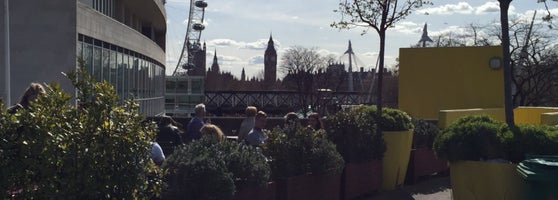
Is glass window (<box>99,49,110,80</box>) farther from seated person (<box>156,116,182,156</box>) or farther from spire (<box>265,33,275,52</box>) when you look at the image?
spire (<box>265,33,275,52</box>)

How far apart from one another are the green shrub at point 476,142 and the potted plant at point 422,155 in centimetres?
384

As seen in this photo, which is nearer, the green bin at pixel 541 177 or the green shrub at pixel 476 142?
the green bin at pixel 541 177

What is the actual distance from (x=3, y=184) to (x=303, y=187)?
4559 mm

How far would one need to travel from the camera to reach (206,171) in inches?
223

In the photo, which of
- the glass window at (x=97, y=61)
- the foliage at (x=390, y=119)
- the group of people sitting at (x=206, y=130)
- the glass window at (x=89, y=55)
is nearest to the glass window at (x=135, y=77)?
the glass window at (x=97, y=61)

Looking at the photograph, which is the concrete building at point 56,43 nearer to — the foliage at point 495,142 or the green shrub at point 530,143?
the foliage at point 495,142

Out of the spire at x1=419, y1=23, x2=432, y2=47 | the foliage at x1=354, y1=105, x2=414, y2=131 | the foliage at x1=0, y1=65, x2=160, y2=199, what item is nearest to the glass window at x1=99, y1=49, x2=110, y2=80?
the foliage at x1=354, y1=105, x2=414, y2=131

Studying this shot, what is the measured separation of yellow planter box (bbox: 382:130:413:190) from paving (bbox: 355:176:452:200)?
0.18 metres

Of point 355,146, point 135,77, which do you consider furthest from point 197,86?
point 355,146

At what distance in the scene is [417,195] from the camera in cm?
1063

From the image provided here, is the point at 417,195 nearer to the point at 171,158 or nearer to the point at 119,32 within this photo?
the point at 171,158

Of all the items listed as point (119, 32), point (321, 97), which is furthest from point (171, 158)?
point (321, 97)

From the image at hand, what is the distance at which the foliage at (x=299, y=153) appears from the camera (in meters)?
7.77

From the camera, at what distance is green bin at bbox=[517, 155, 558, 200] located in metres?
6.67
